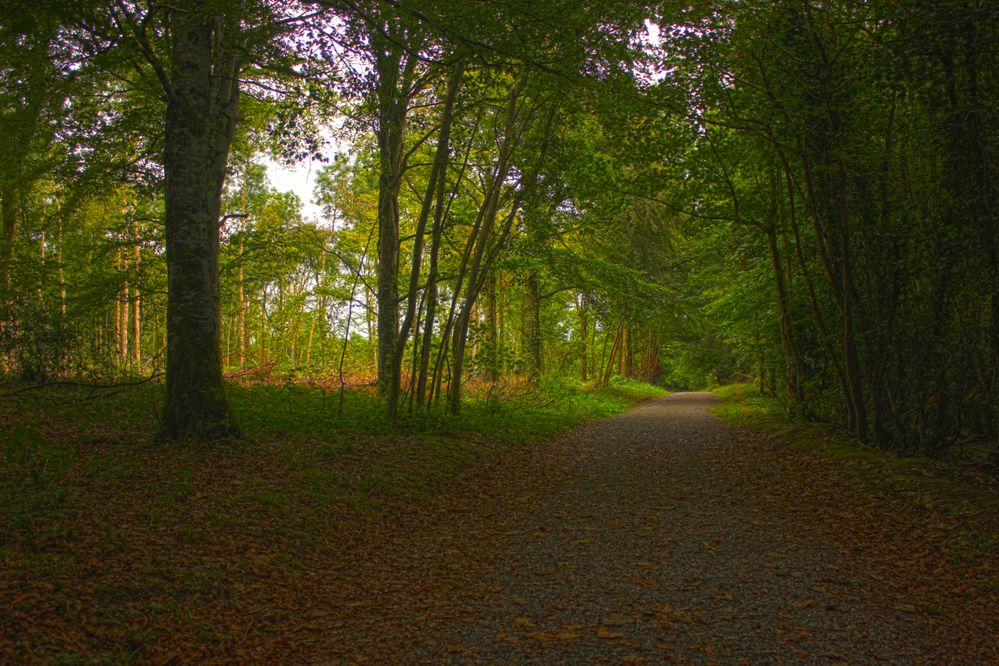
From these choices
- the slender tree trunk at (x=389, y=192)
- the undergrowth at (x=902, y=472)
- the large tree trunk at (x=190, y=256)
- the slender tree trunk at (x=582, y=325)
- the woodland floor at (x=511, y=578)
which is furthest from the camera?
the slender tree trunk at (x=582, y=325)

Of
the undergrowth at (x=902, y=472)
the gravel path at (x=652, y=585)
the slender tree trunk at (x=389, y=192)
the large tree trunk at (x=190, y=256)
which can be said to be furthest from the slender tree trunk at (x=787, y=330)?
the large tree trunk at (x=190, y=256)

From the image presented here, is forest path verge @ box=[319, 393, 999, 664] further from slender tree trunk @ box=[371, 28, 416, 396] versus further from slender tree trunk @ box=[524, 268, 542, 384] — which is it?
slender tree trunk @ box=[524, 268, 542, 384]

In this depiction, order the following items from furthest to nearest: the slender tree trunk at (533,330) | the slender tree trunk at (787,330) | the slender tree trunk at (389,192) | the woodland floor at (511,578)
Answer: the slender tree trunk at (533,330) → the slender tree trunk at (787,330) → the slender tree trunk at (389,192) → the woodland floor at (511,578)

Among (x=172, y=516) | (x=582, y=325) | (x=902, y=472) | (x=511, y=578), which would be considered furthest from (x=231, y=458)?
(x=582, y=325)

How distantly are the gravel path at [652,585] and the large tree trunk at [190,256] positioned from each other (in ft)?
10.2

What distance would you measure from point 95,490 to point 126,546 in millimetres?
1276

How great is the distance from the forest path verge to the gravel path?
1 centimetres

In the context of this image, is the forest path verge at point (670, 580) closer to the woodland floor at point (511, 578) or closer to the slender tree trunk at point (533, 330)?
the woodland floor at point (511, 578)

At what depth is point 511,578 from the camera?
4.22 meters

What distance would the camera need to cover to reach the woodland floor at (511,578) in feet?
10.1

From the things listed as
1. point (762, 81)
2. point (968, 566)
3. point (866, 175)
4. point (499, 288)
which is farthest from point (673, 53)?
point (499, 288)

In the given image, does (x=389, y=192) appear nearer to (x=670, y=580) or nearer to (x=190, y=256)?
(x=190, y=256)

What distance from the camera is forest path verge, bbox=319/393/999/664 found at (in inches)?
123

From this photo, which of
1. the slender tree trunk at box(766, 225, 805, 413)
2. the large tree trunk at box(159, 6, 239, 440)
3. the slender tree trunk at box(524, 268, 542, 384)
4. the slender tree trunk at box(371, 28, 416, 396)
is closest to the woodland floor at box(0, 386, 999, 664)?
the large tree trunk at box(159, 6, 239, 440)
